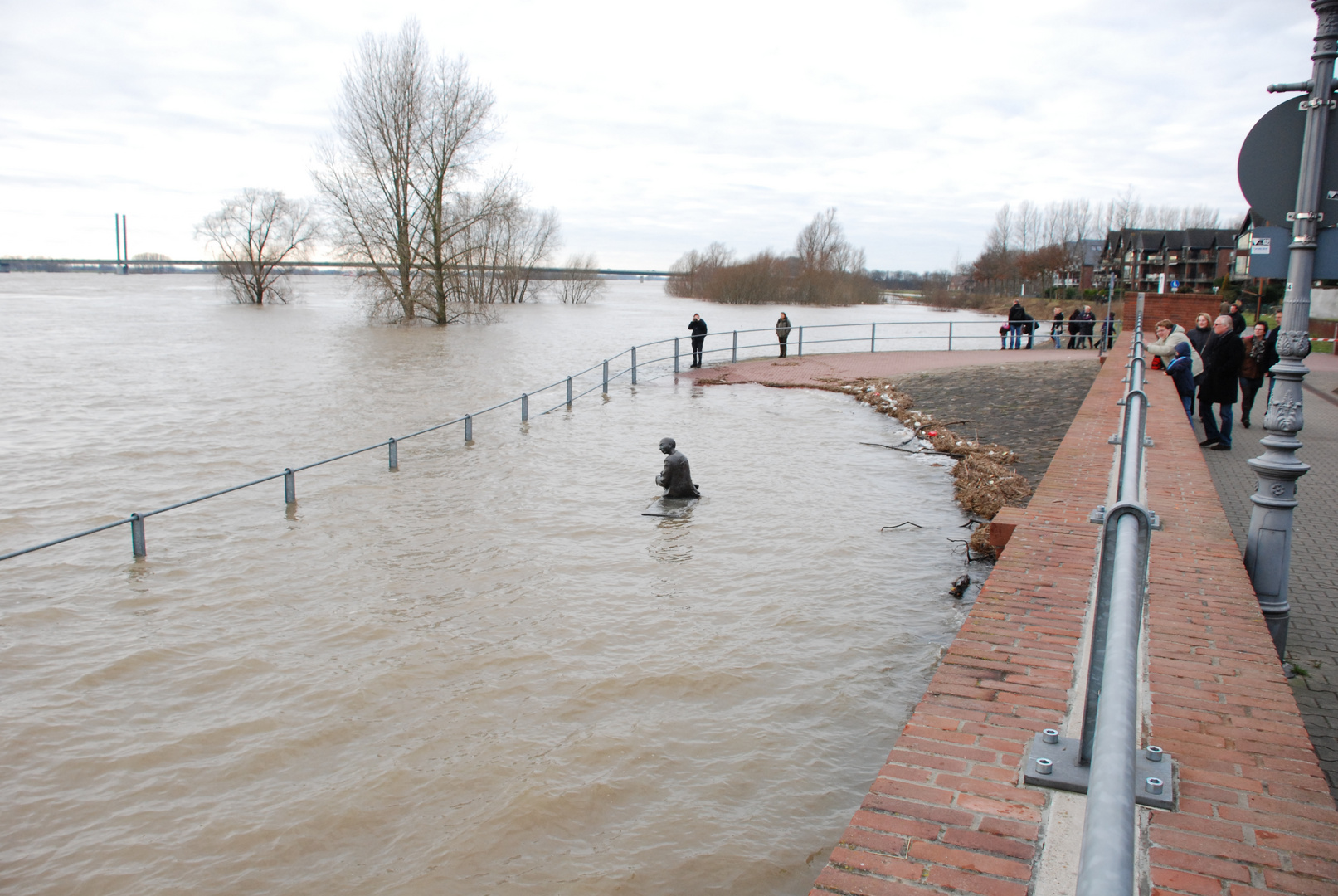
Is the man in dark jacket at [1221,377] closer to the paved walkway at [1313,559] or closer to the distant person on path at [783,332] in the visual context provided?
the paved walkway at [1313,559]

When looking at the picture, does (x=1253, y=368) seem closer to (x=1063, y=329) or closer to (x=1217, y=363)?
(x=1217, y=363)

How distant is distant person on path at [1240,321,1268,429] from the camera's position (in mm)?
12422

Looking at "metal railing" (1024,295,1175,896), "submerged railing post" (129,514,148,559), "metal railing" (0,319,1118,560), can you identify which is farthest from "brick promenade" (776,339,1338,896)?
"submerged railing post" (129,514,148,559)

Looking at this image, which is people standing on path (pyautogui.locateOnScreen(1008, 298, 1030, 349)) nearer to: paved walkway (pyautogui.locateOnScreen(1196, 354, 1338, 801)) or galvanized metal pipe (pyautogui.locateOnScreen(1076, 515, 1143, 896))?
paved walkway (pyautogui.locateOnScreen(1196, 354, 1338, 801))

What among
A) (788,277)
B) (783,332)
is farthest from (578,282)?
(783,332)

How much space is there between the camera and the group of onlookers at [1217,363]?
433 inches

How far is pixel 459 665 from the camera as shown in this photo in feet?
22.1

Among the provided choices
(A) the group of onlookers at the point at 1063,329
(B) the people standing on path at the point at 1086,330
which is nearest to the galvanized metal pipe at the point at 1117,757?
(A) the group of onlookers at the point at 1063,329

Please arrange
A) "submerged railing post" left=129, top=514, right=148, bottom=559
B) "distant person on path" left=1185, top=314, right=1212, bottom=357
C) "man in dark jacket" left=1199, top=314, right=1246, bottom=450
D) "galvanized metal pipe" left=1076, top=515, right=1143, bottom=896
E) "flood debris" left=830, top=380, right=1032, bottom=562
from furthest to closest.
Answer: "distant person on path" left=1185, top=314, right=1212, bottom=357 < "man in dark jacket" left=1199, top=314, right=1246, bottom=450 < "flood debris" left=830, top=380, right=1032, bottom=562 < "submerged railing post" left=129, top=514, right=148, bottom=559 < "galvanized metal pipe" left=1076, top=515, right=1143, bottom=896

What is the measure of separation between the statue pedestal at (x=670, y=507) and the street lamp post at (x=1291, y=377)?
6653 millimetres

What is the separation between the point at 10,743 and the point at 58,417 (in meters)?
15.7

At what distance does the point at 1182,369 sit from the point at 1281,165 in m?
8.41

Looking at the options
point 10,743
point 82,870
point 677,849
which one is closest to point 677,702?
point 677,849

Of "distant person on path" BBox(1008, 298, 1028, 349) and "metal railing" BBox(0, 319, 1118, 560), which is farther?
"distant person on path" BBox(1008, 298, 1028, 349)
